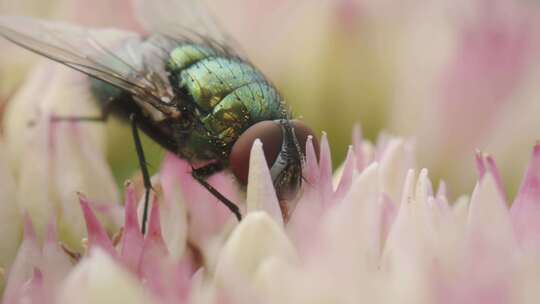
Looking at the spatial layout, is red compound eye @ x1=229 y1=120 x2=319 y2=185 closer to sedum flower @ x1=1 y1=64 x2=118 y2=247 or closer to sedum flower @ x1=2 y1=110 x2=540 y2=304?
sedum flower @ x1=2 y1=110 x2=540 y2=304

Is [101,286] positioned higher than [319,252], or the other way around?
[319,252]

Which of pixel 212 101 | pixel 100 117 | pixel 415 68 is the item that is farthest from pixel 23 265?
pixel 415 68

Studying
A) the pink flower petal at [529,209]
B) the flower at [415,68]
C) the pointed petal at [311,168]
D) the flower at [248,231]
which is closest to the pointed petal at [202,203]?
the flower at [248,231]

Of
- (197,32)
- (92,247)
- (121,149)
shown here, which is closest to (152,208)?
(92,247)

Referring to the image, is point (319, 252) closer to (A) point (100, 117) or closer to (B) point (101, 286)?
(B) point (101, 286)

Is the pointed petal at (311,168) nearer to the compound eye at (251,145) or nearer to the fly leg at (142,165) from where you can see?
the compound eye at (251,145)

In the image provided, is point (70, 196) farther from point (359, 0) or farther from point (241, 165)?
point (359, 0)
